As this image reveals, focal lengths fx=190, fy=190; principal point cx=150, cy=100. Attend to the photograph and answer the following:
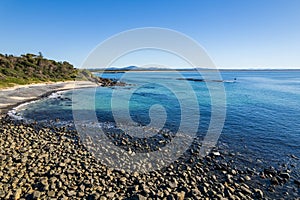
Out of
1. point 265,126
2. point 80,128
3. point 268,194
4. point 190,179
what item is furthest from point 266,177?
point 80,128

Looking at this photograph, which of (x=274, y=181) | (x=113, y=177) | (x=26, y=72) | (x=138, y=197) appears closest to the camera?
(x=138, y=197)

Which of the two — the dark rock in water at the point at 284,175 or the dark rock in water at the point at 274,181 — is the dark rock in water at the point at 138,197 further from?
the dark rock in water at the point at 284,175

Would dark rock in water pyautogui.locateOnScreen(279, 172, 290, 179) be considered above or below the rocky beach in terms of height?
below

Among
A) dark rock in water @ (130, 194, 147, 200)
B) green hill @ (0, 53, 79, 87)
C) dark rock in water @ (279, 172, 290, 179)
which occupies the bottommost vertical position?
dark rock in water @ (279, 172, 290, 179)

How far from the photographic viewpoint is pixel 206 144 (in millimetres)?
13086

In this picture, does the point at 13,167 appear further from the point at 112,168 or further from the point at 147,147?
the point at 147,147

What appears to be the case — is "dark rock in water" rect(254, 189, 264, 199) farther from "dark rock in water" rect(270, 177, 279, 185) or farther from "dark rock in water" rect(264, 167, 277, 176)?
"dark rock in water" rect(264, 167, 277, 176)

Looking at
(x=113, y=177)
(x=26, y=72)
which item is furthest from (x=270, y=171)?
(x=26, y=72)

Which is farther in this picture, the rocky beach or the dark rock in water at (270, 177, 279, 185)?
the dark rock in water at (270, 177, 279, 185)

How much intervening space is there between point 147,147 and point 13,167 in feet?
22.8

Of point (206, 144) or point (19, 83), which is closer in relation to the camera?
point (206, 144)

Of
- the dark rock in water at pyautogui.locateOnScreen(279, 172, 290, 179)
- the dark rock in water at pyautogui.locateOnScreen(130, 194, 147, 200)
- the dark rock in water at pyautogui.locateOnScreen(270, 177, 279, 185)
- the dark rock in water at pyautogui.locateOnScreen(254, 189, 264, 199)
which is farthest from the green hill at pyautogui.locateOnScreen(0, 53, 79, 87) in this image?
the dark rock in water at pyautogui.locateOnScreen(279, 172, 290, 179)

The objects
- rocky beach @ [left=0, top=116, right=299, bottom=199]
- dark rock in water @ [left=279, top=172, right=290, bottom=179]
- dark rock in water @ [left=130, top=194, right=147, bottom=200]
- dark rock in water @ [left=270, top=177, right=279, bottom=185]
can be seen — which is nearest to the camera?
dark rock in water @ [left=130, top=194, right=147, bottom=200]

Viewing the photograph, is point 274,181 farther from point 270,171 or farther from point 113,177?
point 113,177
